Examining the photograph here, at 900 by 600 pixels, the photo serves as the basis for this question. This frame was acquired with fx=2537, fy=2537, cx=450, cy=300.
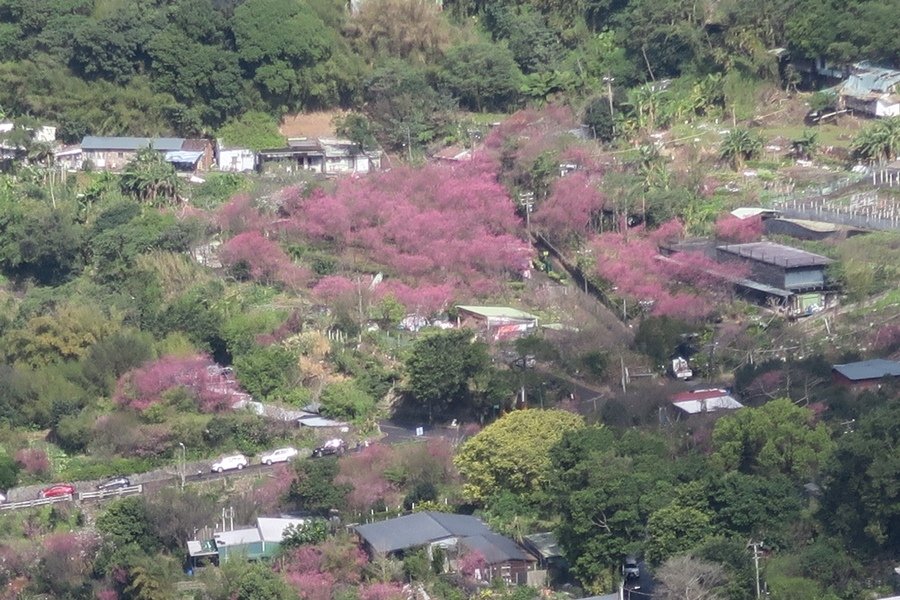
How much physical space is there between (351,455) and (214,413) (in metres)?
2.83

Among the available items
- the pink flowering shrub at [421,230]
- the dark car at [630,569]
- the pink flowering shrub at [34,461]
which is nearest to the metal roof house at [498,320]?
the pink flowering shrub at [421,230]

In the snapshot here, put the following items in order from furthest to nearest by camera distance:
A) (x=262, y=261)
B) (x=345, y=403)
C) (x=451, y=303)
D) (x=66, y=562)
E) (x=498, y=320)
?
(x=262, y=261)
(x=451, y=303)
(x=498, y=320)
(x=345, y=403)
(x=66, y=562)

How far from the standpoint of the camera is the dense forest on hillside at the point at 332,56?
50.2 metres

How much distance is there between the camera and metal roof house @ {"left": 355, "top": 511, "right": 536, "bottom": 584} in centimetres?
3344

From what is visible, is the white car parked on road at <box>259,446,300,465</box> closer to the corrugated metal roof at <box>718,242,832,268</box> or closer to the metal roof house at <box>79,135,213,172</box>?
the corrugated metal roof at <box>718,242,832,268</box>

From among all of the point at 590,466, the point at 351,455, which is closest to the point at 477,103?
the point at 351,455

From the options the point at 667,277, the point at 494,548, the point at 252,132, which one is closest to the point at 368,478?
the point at 494,548

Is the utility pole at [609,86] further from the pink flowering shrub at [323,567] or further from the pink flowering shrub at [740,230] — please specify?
the pink flowering shrub at [323,567]

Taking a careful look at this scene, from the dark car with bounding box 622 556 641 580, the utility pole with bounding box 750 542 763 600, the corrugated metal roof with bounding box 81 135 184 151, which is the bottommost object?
the dark car with bounding box 622 556 641 580

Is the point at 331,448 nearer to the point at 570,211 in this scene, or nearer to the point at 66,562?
the point at 66,562

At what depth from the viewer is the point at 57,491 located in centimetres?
3709

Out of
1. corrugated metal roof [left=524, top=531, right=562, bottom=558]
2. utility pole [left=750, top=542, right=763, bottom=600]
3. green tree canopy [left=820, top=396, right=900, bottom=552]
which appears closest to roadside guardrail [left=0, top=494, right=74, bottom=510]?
corrugated metal roof [left=524, top=531, right=562, bottom=558]

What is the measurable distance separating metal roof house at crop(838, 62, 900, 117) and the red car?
18431mm

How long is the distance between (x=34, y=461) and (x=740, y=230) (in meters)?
13.1
